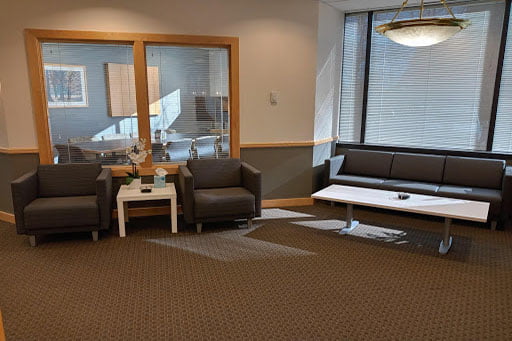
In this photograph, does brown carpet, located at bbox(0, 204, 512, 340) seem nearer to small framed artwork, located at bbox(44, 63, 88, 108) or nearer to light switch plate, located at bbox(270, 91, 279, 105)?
small framed artwork, located at bbox(44, 63, 88, 108)

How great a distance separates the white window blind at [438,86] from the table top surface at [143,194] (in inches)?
122

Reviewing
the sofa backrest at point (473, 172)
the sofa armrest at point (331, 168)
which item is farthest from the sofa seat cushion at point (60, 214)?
the sofa backrest at point (473, 172)

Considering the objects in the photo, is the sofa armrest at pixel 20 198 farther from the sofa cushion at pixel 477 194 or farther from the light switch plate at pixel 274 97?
the sofa cushion at pixel 477 194

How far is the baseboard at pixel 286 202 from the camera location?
197 inches

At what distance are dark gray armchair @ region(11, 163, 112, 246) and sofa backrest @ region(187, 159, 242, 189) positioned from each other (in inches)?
38.8

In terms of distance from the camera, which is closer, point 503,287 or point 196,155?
point 503,287

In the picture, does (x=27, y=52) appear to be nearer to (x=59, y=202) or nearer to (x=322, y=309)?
(x=59, y=202)

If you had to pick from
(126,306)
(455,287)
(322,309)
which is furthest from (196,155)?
(455,287)

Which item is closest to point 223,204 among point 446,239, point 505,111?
point 446,239

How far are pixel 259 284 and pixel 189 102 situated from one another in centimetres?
261

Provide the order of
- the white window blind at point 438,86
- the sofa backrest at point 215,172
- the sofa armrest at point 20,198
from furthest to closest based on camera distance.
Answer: the white window blind at point 438,86 → the sofa backrest at point 215,172 → the sofa armrest at point 20,198

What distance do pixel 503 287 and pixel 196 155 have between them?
3.52 m

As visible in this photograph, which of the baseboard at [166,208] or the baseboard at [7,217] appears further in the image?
the baseboard at [166,208]

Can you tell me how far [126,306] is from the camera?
2643 millimetres
